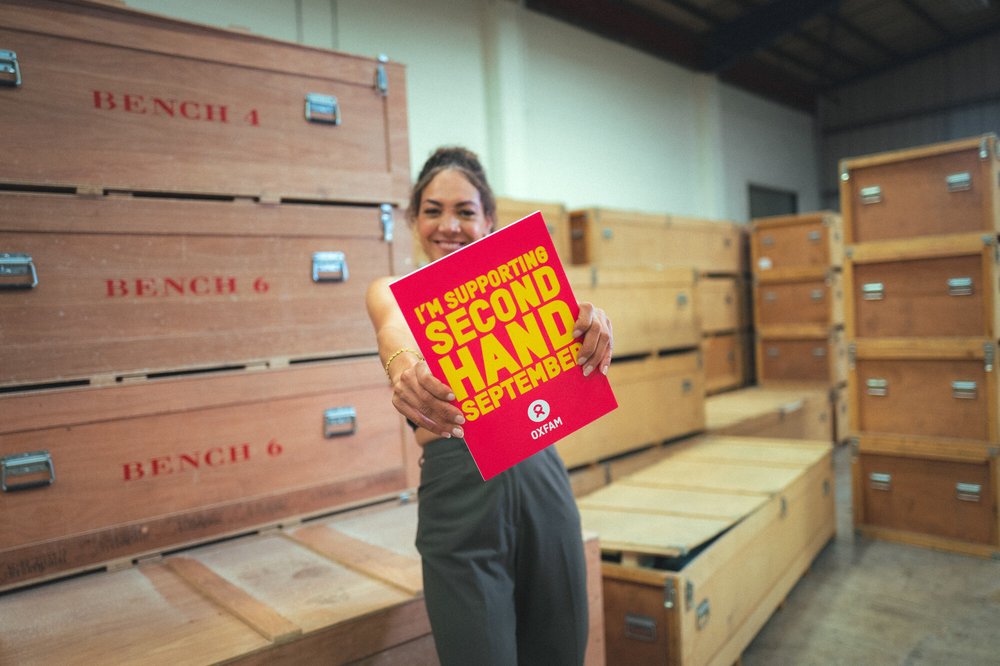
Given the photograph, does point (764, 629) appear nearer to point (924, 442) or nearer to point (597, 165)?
point (924, 442)

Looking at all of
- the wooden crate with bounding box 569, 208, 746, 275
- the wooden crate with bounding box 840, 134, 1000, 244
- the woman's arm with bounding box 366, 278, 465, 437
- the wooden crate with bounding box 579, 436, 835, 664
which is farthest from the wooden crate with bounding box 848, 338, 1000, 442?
the woman's arm with bounding box 366, 278, 465, 437

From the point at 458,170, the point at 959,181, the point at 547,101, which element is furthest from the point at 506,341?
the point at 547,101

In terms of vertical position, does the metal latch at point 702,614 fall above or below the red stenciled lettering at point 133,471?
below

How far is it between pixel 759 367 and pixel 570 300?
18.9ft

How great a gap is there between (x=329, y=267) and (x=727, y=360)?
475 centimetres

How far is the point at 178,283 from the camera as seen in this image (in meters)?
2.15

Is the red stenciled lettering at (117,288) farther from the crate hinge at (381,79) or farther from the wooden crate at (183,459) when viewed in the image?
the crate hinge at (381,79)

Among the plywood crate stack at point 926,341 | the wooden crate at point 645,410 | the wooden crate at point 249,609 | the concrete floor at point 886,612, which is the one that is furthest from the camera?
the plywood crate stack at point 926,341

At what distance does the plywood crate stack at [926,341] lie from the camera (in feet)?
11.6

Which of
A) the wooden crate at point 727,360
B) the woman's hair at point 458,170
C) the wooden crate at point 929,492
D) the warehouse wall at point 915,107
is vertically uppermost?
the warehouse wall at point 915,107

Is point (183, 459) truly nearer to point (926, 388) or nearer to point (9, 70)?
point (9, 70)

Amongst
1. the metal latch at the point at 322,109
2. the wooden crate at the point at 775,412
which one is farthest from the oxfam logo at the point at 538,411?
the wooden crate at the point at 775,412

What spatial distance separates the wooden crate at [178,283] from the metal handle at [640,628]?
1367 mm

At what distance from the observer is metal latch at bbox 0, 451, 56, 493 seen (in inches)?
72.6
